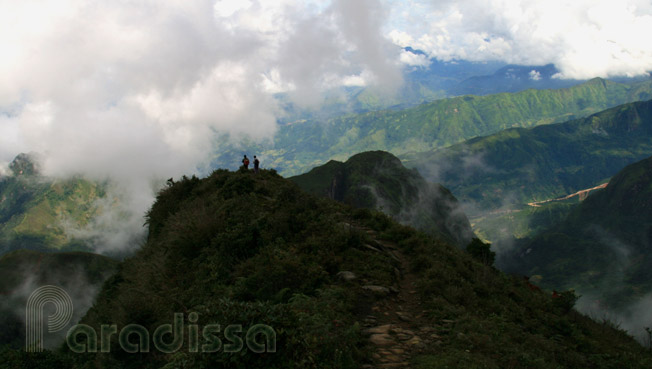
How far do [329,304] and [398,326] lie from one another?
73.8 inches

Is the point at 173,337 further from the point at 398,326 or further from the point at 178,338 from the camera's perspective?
the point at 398,326

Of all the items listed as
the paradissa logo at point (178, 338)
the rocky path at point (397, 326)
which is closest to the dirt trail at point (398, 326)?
the rocky path at point (397, 326)

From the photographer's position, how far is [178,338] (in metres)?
7.14

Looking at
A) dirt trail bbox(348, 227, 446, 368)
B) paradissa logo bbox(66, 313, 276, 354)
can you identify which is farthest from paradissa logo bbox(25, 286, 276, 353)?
dirt trail bbox(348, 227, 446, 368)

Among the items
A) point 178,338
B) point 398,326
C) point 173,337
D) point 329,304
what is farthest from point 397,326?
point 173,337

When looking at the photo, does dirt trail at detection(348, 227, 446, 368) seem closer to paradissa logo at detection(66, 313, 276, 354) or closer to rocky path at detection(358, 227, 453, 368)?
rocky path at detection(358, 227, 453, 368)

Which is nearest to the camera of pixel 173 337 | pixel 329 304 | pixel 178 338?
pixel 178 338

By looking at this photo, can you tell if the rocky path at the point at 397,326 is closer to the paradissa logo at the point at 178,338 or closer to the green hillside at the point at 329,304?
the green hillside at the point at 329,304

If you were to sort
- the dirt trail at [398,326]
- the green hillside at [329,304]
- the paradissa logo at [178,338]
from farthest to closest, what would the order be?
1. the dirt trail at [398,326]
2. the green hillside at [329,304]
3. the paradissa logo at [178,338]

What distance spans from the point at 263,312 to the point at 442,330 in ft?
15.8

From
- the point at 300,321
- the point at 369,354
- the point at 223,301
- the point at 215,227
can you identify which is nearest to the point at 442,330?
the point at 369,354

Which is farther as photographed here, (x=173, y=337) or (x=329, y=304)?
(x=329, y=304)

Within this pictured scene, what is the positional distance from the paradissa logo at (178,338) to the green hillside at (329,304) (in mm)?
50

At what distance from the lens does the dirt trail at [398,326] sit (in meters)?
7.12
